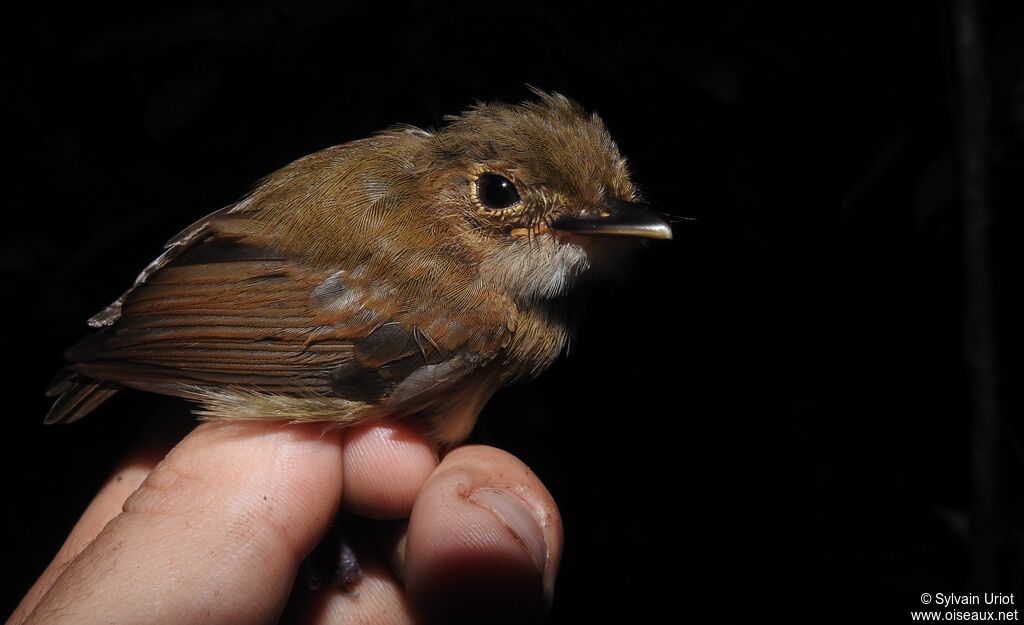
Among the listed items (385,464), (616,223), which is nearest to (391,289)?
(385,464)

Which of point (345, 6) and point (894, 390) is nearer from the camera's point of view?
point (345, 6)

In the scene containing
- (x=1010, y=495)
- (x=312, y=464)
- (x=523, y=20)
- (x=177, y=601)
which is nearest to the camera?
(x=177, y=601)

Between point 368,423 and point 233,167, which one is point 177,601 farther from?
point 233,167

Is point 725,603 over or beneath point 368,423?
beneath

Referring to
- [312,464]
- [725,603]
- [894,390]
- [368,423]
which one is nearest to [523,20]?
[368,423]

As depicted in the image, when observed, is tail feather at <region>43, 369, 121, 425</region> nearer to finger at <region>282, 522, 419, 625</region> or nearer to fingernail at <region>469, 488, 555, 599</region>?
finger at <region>282, 522, 419, 625</region>

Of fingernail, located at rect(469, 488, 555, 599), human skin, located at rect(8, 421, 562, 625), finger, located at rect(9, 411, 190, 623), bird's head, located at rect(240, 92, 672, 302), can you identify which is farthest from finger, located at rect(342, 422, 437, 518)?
finger, located at rect(9, 411, 190, 623)
